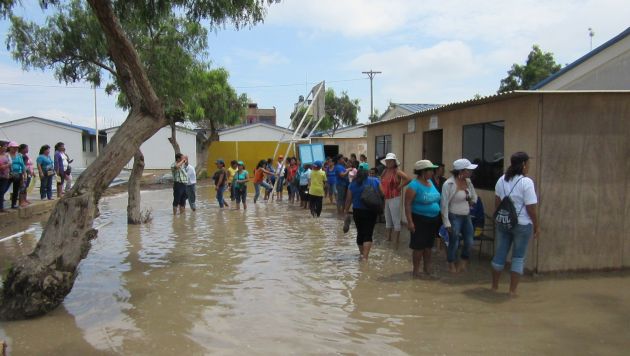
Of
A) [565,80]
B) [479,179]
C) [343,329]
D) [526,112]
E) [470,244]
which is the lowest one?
[343,329]

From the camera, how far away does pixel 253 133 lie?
47.9 meters

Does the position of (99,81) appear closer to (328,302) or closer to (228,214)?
(228,214)

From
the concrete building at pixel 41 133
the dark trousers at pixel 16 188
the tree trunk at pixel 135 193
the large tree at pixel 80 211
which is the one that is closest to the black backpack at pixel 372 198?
the large tree at pixel 80 211

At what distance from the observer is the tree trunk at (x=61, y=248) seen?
18.3ft

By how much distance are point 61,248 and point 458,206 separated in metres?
4.98

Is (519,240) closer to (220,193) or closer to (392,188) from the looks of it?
(392,188)

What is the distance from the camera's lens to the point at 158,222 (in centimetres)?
1310

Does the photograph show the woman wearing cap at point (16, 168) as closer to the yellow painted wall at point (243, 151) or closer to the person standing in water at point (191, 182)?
the person standing in water at point (191, 182)

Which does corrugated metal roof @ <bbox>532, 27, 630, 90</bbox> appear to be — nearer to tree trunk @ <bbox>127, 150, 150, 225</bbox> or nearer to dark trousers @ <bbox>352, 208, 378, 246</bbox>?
dark trousers @ <bbox>352, 208, 378, 246</bbox>

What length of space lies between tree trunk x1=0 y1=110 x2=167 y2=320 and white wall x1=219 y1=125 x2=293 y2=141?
136ft

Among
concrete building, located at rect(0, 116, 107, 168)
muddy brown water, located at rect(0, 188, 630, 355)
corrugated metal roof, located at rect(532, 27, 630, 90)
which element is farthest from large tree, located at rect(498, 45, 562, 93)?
concrete building, located at rect(0, 116, 107, 168)

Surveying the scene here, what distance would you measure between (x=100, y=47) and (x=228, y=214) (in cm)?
612

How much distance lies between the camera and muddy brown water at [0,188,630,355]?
4.92 metres

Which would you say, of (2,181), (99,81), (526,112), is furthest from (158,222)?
(526,112)
